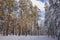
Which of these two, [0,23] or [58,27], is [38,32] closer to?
[58,27]

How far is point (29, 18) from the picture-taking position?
6.81m

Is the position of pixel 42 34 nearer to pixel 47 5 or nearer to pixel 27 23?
pixel 27 23

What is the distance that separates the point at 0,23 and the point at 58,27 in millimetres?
2766

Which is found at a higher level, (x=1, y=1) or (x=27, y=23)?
(x=1, y=1)

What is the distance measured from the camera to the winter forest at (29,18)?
6555 millimetres

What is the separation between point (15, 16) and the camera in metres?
6.79

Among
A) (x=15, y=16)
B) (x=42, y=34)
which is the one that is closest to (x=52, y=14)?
(x=42, y=34)

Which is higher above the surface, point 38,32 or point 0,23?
point 0,23

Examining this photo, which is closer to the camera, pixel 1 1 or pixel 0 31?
pixel 0 31

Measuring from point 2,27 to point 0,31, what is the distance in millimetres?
228

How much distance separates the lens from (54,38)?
6746 mm

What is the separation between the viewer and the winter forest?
6.55 metres

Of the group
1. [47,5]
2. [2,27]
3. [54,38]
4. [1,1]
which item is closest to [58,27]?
[54,38]


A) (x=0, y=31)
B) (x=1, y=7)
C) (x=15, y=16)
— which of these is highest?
(x=1, y=7)
